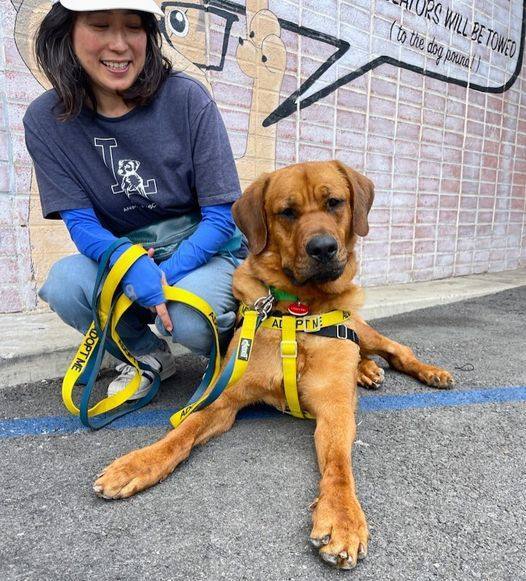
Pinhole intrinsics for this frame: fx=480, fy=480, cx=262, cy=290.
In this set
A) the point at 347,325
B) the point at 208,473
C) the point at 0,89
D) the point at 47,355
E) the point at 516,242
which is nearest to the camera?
the point at 208,473

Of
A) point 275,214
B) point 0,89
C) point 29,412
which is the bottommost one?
point 29,412

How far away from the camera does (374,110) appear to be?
214 inches

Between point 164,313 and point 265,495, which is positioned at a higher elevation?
point 164,313

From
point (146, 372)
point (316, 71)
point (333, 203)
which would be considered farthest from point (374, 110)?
point (146, 372)

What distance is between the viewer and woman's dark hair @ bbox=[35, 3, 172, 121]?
7.06ft

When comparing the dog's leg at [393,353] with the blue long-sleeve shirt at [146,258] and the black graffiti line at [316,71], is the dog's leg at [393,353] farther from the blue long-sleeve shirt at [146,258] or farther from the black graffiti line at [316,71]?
the black graffiti line at [316,71]

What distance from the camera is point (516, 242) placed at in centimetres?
754

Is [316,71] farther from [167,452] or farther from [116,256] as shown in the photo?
[167,452]

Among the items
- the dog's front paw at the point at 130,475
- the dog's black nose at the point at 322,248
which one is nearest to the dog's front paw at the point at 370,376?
the dog's black nose at the point at 322,248

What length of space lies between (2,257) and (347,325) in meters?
2.66

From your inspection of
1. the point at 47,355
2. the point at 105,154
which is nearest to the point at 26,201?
the point at 47,355

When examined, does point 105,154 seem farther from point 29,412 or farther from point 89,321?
point 29,412

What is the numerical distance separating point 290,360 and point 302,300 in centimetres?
34

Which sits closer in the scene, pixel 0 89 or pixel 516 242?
pixel 0 89
